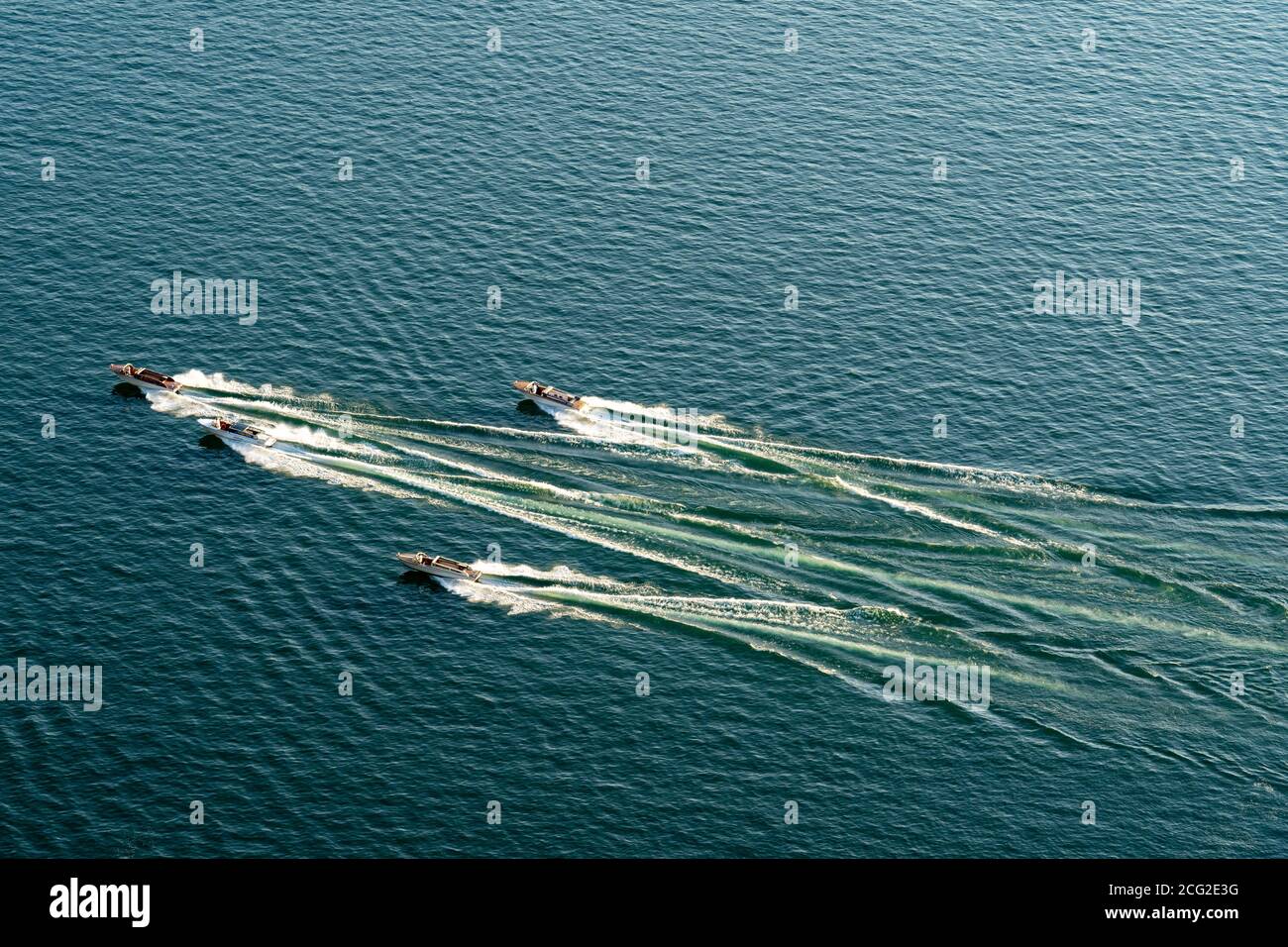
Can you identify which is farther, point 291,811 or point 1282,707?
point 1282,707

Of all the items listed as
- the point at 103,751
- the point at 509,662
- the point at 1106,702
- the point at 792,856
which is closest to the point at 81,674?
the point at 103,751

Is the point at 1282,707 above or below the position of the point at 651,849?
above
